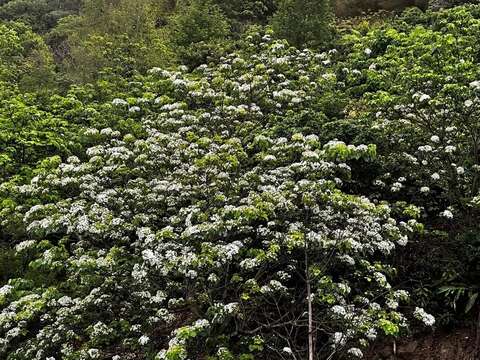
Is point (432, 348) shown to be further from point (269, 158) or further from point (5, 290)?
point (5, 290)

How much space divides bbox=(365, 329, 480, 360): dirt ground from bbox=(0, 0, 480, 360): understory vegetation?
203mm

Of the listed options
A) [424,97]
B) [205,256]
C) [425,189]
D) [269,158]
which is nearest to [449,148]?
[425,189]

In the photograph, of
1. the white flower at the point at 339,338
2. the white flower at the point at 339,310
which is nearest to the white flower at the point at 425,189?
the white flower at the point at 339,310

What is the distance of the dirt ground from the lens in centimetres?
747

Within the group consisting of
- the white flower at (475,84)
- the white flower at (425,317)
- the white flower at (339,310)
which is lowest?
the white flower at (425,317)

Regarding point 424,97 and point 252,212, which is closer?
point 252,212

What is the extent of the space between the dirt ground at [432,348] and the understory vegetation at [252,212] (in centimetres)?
20

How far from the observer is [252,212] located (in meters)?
6.70

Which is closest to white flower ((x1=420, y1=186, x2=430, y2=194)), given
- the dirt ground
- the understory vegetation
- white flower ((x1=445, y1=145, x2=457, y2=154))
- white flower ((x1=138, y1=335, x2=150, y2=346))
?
the understory vegetation

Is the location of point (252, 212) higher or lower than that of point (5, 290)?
higher

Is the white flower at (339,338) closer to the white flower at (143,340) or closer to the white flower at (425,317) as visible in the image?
the white flower at (425,317)

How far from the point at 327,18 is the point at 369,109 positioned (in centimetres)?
779

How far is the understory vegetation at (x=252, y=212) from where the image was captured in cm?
689

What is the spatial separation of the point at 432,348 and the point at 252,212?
374 cm
